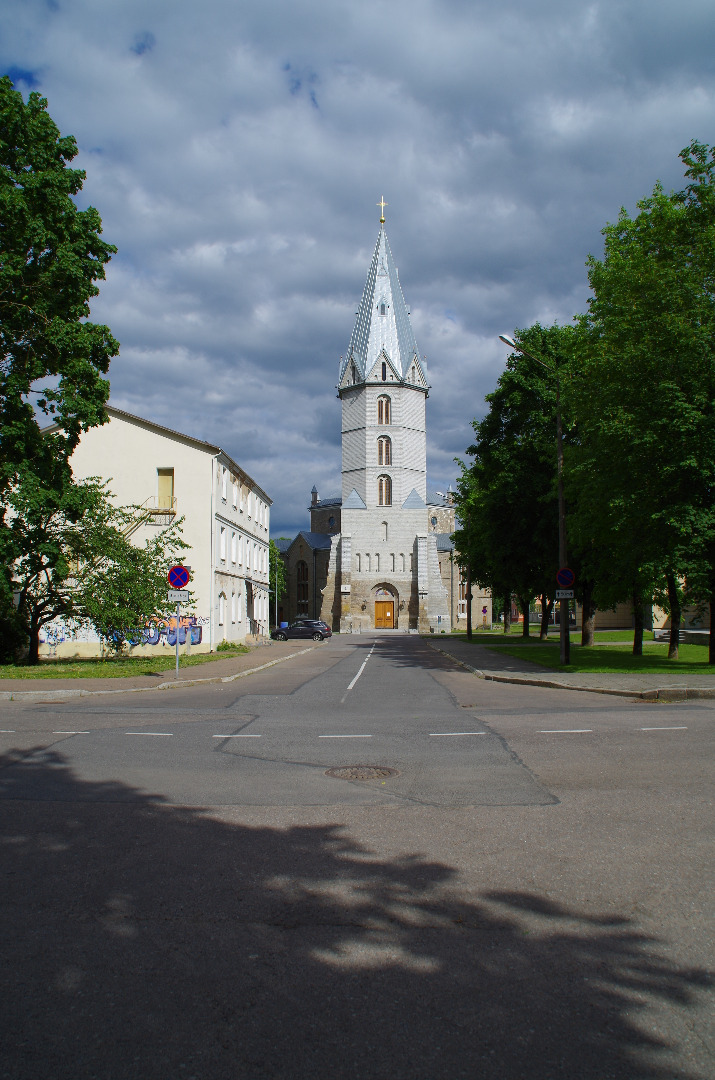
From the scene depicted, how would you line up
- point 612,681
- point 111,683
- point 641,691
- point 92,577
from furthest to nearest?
point 92,577 → point 111,683 → point 612,681 → point 641,691

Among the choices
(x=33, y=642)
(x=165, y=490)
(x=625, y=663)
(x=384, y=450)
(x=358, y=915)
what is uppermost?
(x=384, y=450)

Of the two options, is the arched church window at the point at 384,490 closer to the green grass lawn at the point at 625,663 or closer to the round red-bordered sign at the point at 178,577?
the green grass lawn at the point at 625,663

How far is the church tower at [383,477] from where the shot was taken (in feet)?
241

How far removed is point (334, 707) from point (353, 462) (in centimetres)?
6448

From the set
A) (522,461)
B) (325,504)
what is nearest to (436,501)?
(325,504)

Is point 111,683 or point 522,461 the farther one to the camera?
point 522,461

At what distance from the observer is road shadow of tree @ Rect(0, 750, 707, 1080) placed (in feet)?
9.87

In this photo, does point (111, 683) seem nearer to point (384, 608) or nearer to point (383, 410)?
point (384, 608)

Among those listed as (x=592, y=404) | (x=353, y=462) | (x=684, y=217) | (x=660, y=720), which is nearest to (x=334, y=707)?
(x=660, y=720)

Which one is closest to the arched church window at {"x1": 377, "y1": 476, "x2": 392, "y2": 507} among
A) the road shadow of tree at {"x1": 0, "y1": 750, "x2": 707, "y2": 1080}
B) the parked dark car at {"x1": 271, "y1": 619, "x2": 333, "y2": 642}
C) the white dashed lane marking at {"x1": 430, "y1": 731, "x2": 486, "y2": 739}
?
the parked dark car at {"x1": 271, "y1": 619, "x2": 333, "y2": 642}

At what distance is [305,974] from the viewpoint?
143 inches

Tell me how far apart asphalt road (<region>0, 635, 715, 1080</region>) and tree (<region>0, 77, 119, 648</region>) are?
1406 centimetres

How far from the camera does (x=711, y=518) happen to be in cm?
2038

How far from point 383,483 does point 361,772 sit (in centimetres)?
6928
